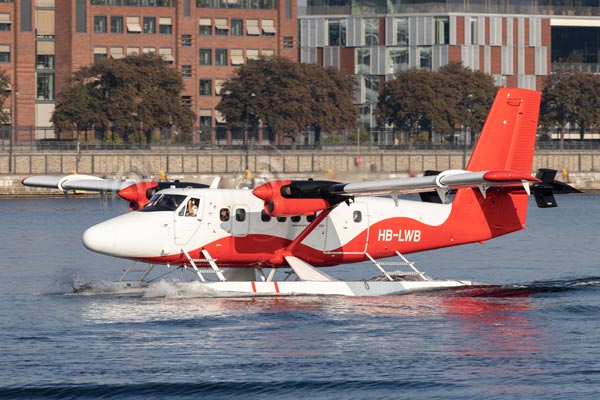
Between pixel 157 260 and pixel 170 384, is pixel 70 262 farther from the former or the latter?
pixel 170 384

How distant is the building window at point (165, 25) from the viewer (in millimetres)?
155375

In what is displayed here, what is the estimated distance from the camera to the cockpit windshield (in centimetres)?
3856

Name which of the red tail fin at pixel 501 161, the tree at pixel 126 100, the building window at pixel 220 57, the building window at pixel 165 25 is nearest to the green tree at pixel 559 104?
the building window at pixel 220 57

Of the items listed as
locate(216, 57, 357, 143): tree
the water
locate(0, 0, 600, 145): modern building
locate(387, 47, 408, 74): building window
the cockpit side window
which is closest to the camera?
the water

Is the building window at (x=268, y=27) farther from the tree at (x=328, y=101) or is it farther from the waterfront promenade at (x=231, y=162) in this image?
the waterfront promenade at (x=231, y=162)

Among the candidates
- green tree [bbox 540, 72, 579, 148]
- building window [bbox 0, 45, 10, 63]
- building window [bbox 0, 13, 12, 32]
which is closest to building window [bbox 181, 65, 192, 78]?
building window [bbox 0, 45, 10, 63]

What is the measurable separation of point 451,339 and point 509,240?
120 feet

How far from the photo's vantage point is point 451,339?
111 ft

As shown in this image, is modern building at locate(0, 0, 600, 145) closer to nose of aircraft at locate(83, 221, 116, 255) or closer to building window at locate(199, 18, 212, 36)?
building window at locate(199, 18, 212, 36)

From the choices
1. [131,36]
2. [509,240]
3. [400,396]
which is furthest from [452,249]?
[131,36]

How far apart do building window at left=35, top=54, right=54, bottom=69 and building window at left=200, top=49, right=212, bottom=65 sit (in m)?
17.8

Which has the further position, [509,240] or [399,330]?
[509,240]

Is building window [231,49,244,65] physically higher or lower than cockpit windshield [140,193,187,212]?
higher

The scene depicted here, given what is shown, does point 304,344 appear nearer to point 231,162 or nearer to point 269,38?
point 231,162
